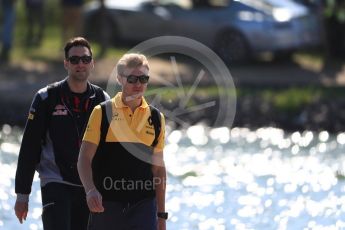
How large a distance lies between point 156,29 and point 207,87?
4.59 metres

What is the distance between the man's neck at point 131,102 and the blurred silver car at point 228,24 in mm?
15458

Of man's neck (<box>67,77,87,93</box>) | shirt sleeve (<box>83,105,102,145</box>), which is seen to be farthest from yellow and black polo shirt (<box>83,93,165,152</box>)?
man's neck (<box>67,77,87,93</box>)

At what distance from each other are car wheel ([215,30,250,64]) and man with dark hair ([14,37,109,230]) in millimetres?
14739

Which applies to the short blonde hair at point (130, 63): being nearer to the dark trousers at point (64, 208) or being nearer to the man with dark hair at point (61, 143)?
the man with dark hair at point (61, 143)

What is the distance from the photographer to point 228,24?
23.5m

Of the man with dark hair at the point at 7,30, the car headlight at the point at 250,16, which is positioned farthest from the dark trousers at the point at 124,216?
the man with dark hair at the point at 7,30

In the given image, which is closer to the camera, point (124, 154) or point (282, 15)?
point (124, 154)

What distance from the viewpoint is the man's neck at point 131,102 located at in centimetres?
759

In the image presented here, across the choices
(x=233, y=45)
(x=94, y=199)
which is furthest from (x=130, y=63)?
(x=233, y=45)

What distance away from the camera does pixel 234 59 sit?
912 inches

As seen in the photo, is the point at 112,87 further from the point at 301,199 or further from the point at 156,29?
the point at 156,29

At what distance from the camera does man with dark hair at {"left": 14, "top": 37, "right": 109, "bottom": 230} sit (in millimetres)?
8227

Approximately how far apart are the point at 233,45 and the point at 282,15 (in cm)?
101

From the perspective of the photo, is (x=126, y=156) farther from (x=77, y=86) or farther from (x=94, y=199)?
(x=77, y=86)
